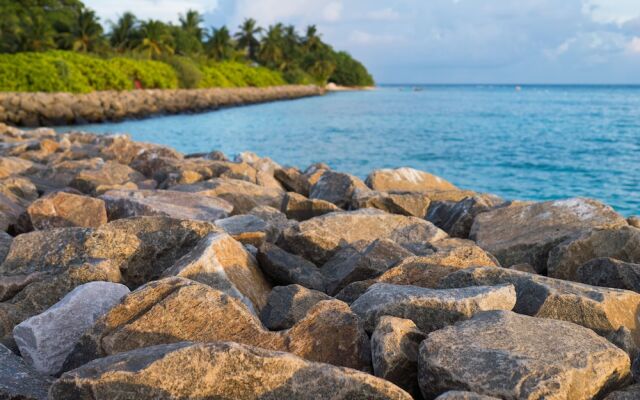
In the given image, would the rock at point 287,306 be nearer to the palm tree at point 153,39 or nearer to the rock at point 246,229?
the rock at point 246,229

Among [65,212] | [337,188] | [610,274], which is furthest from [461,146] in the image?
[610,274]

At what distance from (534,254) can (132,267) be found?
2948mm

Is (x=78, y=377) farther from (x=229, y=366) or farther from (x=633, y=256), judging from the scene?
(x=633, y=256)

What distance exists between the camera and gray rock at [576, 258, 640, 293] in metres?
3.76

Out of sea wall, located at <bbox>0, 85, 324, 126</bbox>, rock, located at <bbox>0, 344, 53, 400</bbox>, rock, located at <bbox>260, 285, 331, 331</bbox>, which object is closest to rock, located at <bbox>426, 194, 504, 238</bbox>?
rock, located at <bbox>260, 285, 331, 331</bbox>

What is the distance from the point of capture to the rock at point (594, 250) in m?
4.34

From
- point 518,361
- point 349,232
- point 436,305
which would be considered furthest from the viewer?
point 349,232

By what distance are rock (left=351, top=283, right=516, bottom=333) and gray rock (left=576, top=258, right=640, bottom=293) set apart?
114cm

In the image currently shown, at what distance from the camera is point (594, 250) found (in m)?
4.38

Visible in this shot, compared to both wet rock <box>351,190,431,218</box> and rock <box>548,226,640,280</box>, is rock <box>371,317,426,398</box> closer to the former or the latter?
rock <box>548,226,640,280</box>

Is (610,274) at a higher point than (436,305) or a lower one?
lower

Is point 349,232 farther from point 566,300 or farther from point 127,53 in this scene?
point 127,53

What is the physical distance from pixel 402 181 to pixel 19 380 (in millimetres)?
6241

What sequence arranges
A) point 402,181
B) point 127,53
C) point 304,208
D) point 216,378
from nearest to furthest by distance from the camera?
point 216,378 < point 304,208 < point 402,181 < point 127,53
